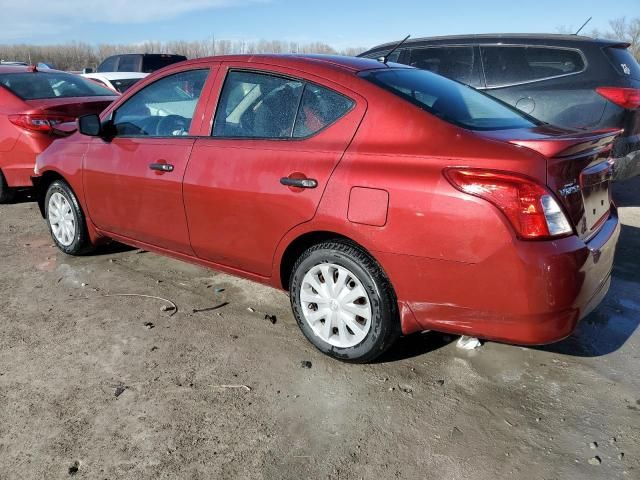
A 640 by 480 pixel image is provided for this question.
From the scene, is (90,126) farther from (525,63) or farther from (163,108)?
(525,63)

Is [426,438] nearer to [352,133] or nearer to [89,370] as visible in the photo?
[352,133]

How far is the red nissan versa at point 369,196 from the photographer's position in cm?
245

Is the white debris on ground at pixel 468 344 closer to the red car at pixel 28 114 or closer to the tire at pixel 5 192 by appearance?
the red car at pixel 28 114

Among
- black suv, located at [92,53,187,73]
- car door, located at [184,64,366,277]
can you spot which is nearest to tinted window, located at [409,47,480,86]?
car door, located at [184,64,366,277]

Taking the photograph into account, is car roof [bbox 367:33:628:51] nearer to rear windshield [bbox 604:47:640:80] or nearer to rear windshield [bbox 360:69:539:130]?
rear windshield [bbox 604:47:640:80]

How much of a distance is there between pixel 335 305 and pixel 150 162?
169 centimetres

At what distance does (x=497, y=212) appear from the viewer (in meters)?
2.41

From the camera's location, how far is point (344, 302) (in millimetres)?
3002

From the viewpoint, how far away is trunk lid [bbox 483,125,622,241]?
2.48m

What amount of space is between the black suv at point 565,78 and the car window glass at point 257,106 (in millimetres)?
3362

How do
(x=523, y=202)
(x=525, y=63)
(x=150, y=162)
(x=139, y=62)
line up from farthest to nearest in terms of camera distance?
(x=139, y=62), (x=525, y=63), (x=150, y=162), (x=523, y=202)

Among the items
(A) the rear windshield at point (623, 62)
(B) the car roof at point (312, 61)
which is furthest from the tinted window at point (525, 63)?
(B) the car roof at point (312, 61)

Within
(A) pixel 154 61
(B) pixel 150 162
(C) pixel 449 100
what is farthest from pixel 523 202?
(A) pixel 154 61

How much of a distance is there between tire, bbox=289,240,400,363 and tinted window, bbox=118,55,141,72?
13.2 m
